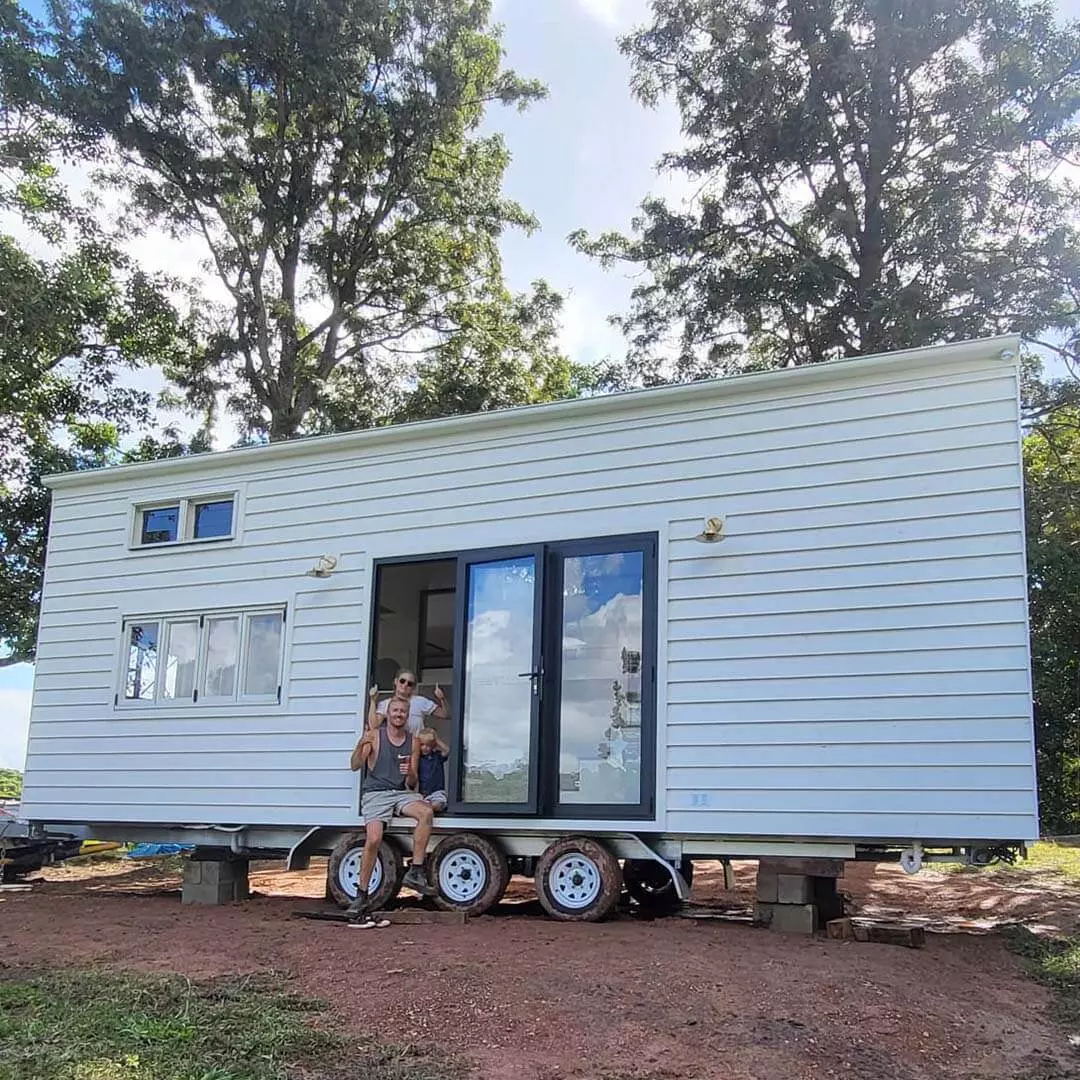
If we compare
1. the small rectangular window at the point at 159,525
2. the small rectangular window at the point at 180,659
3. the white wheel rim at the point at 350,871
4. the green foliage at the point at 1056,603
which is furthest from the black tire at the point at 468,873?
the green foliage at the point at 1056,603

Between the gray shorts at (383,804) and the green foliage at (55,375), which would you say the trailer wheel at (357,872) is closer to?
the gray shorts at (383,804)

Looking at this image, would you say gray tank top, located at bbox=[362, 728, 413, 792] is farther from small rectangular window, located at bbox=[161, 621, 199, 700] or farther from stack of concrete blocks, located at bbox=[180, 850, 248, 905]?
small rectangular window, located at bbox=[161, 621, 199, 700]

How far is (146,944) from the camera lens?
18.7ft

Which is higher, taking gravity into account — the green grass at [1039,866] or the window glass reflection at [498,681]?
the window glass reflection at [498,681]

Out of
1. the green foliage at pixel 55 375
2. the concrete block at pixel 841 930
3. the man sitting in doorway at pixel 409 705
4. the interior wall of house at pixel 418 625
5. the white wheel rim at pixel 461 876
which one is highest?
the green foliage at pixel 55 375

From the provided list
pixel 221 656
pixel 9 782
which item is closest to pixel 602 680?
pixel 221 656

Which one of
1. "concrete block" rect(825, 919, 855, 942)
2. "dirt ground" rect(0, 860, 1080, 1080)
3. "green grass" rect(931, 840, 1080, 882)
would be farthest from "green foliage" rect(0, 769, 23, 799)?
"concrete block" rect(825, 919, 855, 942)

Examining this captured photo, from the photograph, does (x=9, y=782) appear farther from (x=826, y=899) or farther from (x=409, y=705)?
(x=826, y=899)

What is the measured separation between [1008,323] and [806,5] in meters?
5.15

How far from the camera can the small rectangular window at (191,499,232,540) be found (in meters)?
8.07

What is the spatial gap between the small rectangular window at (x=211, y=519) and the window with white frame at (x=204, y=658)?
627 millimetres

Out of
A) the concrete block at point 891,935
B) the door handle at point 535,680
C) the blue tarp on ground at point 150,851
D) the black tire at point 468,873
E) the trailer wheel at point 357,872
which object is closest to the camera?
the concrete block at point 891,935

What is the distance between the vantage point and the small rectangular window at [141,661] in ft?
26.7

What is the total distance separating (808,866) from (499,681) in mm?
2159
